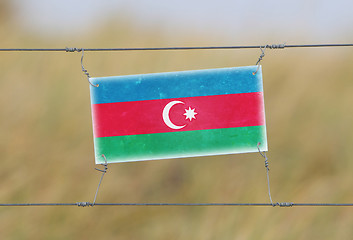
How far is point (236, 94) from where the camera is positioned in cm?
698

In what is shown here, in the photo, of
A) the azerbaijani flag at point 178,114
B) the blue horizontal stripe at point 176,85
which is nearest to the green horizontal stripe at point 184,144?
the azerbaijani flag at point 178,114

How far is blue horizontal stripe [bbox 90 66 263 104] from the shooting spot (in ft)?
22.9

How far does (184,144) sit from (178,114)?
0.96 feet

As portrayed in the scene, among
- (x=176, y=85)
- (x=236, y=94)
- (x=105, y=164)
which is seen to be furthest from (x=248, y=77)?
(x=105, y=164)

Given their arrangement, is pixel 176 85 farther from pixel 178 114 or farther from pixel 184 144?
pixel 184 144

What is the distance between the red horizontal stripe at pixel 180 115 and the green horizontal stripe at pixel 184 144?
6 cm

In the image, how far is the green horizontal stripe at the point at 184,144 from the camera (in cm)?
694

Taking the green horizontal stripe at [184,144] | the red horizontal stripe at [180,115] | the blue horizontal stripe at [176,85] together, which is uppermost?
the blue horizontal stripe at [176,85]

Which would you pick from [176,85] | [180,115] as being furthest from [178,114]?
[176,85]

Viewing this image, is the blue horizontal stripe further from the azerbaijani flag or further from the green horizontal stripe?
the green horizontal stripe

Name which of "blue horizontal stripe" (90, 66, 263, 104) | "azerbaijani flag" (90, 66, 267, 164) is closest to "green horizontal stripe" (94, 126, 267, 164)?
"azerbaijani flag" (90, 66, 267, 164)

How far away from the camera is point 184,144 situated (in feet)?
22.8

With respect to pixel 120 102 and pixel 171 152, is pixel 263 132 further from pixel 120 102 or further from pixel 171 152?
pixel 120 102

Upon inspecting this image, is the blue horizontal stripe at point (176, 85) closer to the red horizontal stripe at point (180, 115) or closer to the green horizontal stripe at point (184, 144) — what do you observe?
the red horizontal stripe at point (180, 115)
